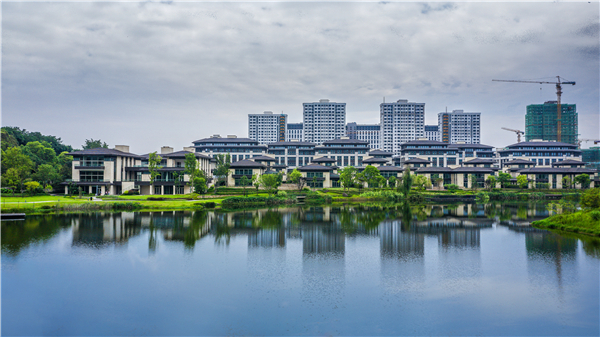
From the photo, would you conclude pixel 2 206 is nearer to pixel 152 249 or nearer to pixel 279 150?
pixel 152 249

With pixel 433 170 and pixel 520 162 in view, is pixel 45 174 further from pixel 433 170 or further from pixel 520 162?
pixel 520 162

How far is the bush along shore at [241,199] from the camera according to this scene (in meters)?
45.2

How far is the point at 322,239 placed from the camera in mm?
29750

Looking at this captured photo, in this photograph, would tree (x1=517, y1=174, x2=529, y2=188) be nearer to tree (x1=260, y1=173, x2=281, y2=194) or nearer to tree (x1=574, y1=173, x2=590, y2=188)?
tree (x1=574, y1=173, x2=590, y2=188)

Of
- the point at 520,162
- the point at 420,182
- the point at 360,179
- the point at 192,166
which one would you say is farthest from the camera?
the point at 520,162

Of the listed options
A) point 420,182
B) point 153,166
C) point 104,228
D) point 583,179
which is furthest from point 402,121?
point 104,228

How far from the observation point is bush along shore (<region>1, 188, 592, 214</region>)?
4525 cm

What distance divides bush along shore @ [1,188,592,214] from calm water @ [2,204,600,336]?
12409 millimetres

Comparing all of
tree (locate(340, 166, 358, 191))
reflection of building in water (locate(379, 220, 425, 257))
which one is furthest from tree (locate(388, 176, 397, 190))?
reflection of building in water (locate(379, 220, 425, 257))

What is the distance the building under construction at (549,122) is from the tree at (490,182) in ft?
426

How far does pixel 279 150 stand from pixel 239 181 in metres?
30.2

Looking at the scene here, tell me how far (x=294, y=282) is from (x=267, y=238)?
11.6 m

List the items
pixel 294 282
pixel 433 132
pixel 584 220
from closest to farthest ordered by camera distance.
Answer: pixel 294 282, pixel 584 220, pixel 433 132

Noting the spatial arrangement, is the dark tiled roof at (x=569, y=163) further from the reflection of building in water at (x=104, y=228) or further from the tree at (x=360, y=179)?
the reflection of building in water at (x=104, y=228)
